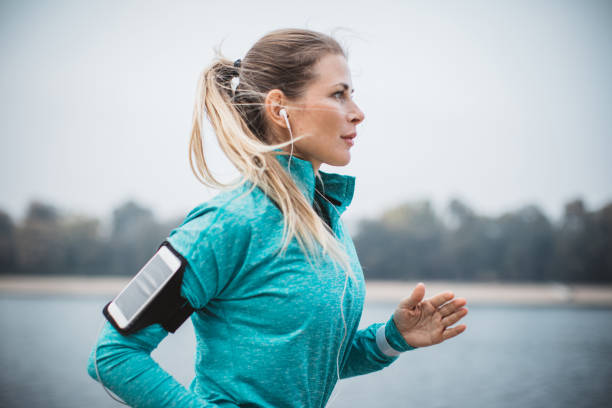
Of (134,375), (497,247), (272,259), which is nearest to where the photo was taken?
(134,375)

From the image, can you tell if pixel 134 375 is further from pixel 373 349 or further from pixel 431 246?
pixel 431 246

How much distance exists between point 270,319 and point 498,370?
16722 mm

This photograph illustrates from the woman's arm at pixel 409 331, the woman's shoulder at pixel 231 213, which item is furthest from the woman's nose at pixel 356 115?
the woman's arm at pixel 409 331

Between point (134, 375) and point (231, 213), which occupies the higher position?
point (231, 213)

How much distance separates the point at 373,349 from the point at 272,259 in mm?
630

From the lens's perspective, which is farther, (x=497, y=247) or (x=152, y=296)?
(x=497, y=247)

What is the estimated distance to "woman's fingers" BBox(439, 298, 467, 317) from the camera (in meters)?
1.51

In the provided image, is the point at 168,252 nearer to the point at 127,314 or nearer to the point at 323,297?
the point at 127,314

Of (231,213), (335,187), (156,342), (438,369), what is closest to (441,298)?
(335,187)

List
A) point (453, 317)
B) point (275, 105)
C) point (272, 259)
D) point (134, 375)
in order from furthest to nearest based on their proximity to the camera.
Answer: point (453, 317)
point (275, 105)
point (272, 259)
point (134, 375)

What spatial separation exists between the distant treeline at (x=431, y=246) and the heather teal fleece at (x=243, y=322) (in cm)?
5542

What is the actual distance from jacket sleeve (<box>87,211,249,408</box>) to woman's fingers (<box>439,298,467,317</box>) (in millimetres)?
684

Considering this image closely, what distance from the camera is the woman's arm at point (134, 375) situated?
107 centimetres

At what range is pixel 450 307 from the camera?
60.3 inches
